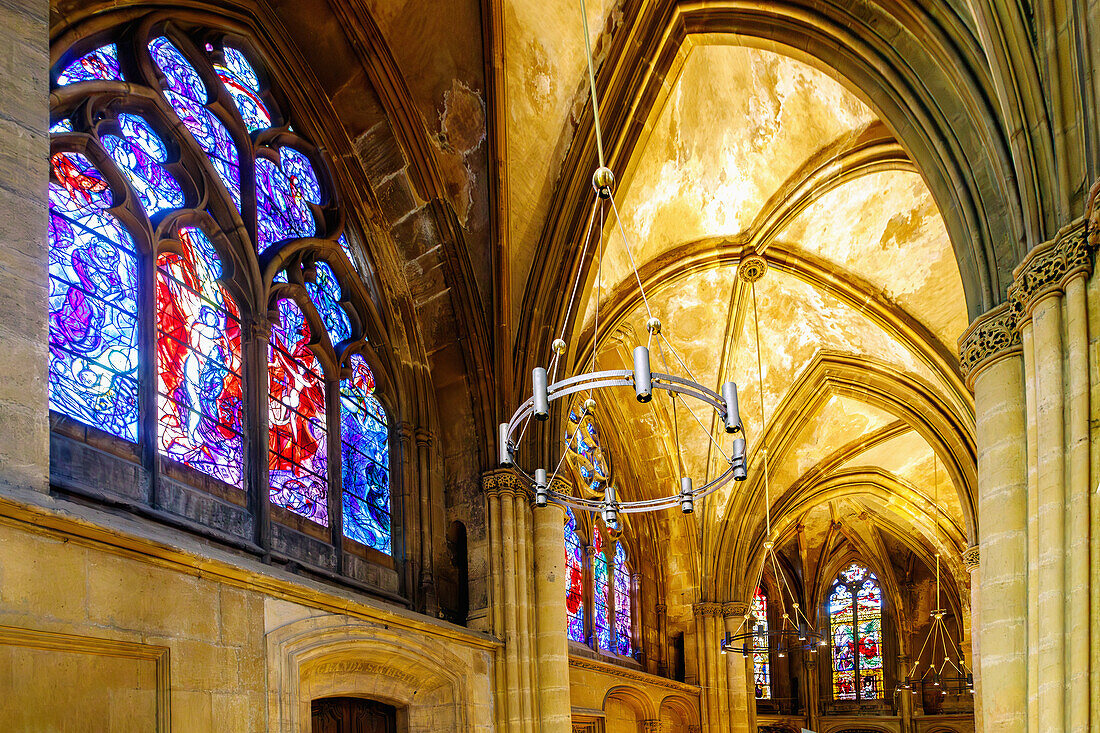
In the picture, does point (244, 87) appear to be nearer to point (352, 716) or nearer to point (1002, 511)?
point (352, 716)

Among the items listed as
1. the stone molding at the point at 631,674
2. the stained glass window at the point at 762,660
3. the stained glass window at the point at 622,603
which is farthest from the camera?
the stained glass window at the point at 762,660

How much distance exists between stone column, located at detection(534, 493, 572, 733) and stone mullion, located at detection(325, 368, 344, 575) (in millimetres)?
2257

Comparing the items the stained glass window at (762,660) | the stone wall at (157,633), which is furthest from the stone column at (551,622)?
the stained glass window at (762,660)

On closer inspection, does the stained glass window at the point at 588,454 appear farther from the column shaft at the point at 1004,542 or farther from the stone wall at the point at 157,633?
the column shaft at the point at 1004,542

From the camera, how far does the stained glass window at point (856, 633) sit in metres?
29.3

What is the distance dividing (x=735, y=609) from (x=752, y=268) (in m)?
7.42

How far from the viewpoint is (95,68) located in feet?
28.9

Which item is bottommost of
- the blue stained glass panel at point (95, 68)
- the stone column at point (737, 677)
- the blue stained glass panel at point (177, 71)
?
the stone column at point (737, 677)

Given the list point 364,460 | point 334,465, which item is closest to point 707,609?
point 364,460

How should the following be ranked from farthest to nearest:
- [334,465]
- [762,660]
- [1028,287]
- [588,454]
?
[762,660] < [588,454] < [334,465] < [1028,287]

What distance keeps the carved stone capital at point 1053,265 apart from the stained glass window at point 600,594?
11103mm

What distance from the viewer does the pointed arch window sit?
801 centimetres

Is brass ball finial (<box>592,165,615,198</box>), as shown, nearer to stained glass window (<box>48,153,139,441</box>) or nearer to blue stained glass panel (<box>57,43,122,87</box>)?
stained glass window (<box>48,153,139,441</box>)

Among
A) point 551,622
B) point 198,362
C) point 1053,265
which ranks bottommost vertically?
point 551,622
